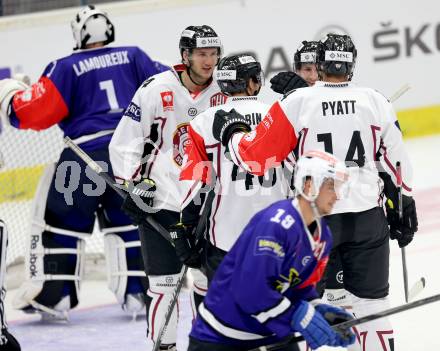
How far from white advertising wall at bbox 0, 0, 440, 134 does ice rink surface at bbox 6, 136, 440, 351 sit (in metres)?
1.87

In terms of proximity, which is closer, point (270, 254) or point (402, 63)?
point (270, 254)

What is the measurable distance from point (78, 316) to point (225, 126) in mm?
2256

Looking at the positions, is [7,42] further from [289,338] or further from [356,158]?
[289,338]

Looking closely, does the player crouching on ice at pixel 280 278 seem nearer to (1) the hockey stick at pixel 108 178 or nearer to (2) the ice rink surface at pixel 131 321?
(1) the hockey stick at pixel 108 178

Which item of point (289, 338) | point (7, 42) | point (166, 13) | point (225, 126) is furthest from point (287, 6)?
point (289, 338)

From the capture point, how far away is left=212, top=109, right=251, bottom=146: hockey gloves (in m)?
4.35

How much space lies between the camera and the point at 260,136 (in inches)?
170

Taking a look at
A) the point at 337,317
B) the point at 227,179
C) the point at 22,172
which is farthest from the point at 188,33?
the point at 22,172

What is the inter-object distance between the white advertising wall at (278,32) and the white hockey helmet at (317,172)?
465cm

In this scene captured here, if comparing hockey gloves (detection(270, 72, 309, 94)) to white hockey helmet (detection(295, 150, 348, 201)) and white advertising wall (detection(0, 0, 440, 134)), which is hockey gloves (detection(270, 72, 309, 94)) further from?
white advertising wall (detection(0, 0, 440, 134))

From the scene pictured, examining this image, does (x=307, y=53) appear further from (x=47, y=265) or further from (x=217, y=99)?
(x=47, y=265)

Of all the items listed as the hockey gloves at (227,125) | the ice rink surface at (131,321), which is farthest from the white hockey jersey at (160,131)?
the ice rink surface at (131,321)

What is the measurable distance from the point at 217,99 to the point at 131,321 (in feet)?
5.02

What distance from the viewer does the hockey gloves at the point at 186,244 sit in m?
4.57
